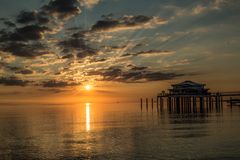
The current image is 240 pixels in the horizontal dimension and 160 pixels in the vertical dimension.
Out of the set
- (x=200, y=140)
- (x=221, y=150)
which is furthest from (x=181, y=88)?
(x=221, y=150)

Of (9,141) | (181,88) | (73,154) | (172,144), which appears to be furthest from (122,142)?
(181,88)

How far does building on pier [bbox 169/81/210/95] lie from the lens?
117331 mm

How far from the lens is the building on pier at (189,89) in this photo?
117 m

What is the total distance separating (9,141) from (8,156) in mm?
12582

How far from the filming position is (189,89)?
118 metres

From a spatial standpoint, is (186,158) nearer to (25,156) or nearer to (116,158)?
(116,158)

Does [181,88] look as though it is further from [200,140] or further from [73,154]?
[73,154]

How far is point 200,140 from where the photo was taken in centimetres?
4203

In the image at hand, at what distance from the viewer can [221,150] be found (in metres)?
34.2

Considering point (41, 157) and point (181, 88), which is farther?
point (181, 88)

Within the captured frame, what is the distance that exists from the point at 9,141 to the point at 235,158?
2993 cm

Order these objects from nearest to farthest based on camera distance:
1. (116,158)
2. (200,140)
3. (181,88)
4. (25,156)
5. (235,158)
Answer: (235,158), (116,158), (25,156), (200,140), (181,88)

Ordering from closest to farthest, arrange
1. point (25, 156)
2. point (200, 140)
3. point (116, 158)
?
point (116, 158) → point (25, 156) → point (200, 140)

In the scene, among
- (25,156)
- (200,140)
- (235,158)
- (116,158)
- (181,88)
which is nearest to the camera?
(235,158)
